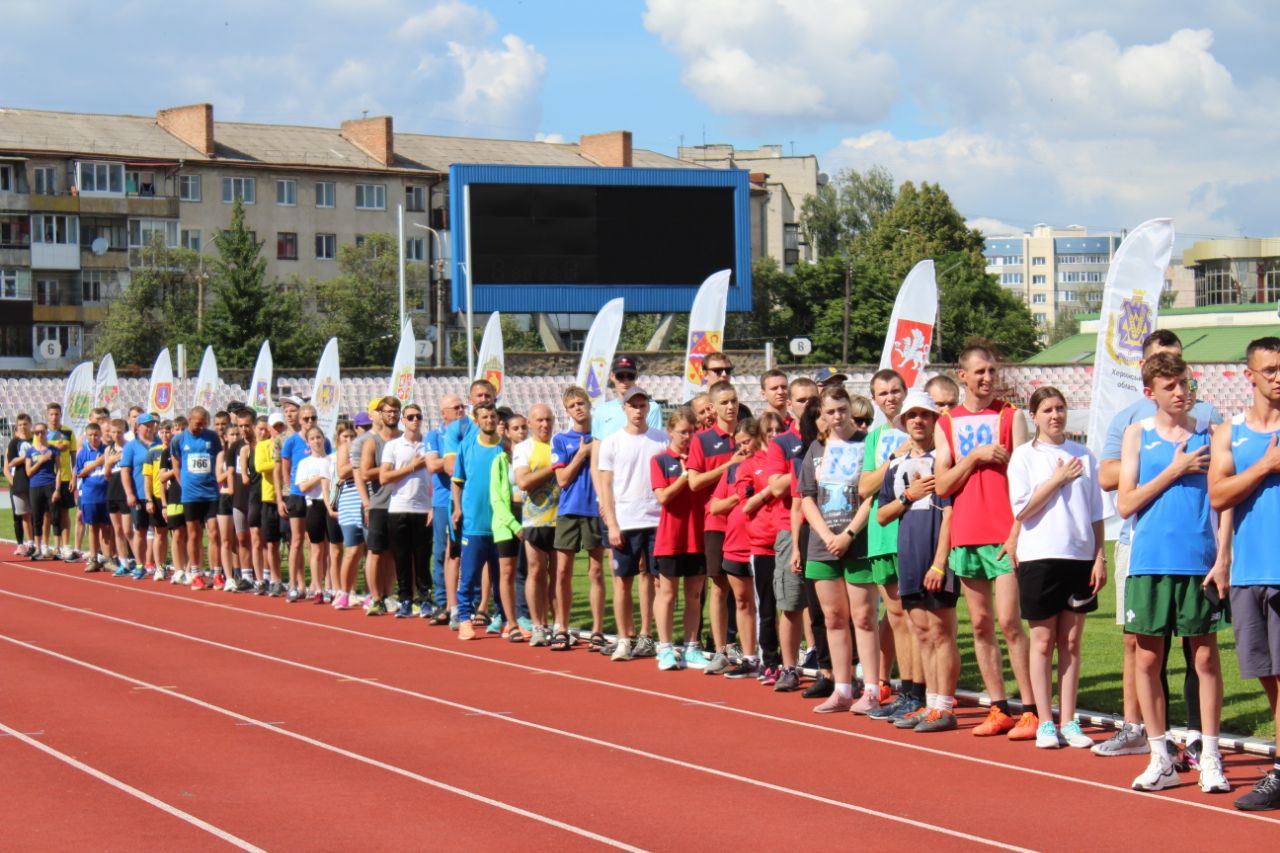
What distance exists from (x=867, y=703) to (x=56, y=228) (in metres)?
82.3

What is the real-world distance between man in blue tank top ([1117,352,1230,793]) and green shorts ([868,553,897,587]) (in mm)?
2185

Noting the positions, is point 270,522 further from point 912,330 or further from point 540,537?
point 912,330

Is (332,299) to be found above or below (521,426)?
above

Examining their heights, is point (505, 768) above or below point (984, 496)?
below

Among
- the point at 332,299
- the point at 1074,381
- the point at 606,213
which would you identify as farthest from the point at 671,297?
the point at 332,299

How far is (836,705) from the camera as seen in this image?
10180mm

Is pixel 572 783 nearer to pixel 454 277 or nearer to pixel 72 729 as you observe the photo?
pixel 72 729

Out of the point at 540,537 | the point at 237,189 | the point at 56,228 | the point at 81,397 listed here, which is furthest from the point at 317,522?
the point at 237,189

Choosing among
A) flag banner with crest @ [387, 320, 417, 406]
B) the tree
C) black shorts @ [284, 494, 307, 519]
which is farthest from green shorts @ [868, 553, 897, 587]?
the tree

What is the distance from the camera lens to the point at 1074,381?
4475 centimetres

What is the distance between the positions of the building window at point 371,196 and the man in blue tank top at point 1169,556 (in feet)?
285

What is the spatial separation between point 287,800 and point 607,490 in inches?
194

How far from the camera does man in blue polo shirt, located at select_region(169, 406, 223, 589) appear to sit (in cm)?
1908

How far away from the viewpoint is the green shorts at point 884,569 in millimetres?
9883
